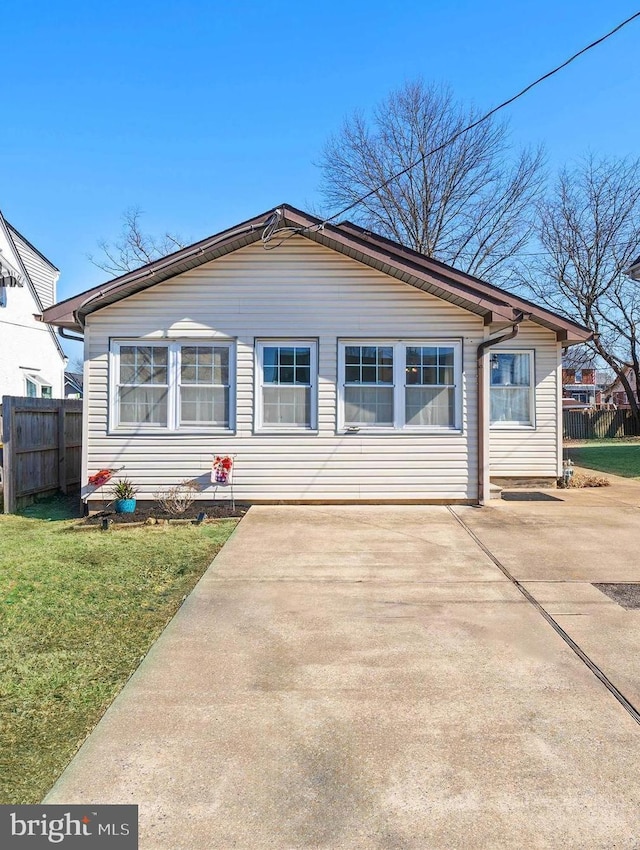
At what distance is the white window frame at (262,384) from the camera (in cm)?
901

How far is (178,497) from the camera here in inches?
338

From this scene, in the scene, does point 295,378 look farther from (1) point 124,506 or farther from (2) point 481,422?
(1) point 124,506

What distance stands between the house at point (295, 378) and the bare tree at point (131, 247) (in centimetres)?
1925

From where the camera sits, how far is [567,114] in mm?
10086

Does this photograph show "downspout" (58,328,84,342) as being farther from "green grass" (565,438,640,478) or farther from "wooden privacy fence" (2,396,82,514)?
"green grass" (565,438,640,478)

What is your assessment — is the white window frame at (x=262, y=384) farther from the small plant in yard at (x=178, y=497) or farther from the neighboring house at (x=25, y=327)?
the neighboring house at (x=25, y=327)

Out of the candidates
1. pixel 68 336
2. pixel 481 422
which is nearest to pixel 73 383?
pixel 68 336

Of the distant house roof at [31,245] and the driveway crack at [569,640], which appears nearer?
the driveway crack at [569,640]

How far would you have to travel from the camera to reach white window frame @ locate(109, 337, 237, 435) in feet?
29.4

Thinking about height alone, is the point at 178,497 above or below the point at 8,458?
below

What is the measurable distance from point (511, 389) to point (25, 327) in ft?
43.7

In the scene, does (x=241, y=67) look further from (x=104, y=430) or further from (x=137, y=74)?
(x=104, y=430)

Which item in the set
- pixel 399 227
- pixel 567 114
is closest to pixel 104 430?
pixel 567 114

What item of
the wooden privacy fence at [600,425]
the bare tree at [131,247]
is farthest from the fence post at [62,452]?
the wooden privacy fence at [600,425]
